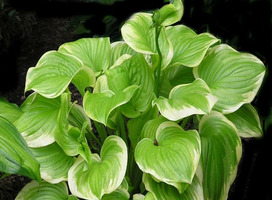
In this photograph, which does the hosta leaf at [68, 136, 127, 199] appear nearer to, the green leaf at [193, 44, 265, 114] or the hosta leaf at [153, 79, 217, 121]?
the hosta leaf at [153, 79, 217, 121]

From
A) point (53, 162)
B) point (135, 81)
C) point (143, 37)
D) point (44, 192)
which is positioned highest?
point (143, 37)

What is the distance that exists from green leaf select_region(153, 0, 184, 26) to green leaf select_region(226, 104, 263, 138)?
38 centimetres

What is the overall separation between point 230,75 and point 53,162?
0.63 metres

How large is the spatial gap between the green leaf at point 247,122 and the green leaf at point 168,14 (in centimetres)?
38

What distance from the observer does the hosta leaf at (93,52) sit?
1384 mm

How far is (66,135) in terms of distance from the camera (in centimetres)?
116

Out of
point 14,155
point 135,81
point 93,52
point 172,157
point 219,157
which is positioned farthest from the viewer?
point 93,52

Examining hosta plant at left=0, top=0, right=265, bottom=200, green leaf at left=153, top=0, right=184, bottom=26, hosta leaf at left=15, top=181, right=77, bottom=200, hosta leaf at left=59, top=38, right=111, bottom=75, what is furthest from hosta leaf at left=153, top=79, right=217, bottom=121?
hosta leaf at left=15, top=181, right=77, bottom=200

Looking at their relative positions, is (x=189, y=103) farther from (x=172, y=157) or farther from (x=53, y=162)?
(x=53, y=162)

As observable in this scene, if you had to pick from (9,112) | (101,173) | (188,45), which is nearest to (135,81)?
(188,45)

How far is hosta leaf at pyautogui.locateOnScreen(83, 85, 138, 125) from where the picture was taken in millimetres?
1082

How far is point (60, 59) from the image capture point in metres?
1.30

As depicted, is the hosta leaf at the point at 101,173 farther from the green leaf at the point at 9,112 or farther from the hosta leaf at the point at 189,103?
the green leaf at the point at 9,112

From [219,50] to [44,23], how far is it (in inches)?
78.5
